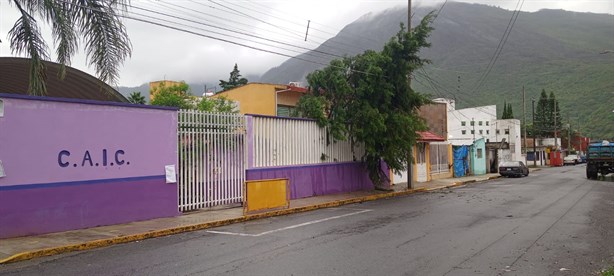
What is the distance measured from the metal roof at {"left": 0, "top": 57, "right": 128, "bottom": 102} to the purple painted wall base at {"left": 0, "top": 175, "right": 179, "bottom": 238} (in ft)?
10.4

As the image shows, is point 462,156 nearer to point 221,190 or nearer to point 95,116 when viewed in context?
point 221,190

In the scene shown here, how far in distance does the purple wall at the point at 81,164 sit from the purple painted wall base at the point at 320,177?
420 centimetres

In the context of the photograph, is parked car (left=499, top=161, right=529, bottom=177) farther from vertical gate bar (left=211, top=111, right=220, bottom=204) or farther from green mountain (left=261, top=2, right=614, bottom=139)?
vertical gate bar (left=211, top=111, right=220, bottom=204)

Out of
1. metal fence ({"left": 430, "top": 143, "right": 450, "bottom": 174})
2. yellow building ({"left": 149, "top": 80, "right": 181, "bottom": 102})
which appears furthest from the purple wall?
metal fence ({"left": 430, "top": 143, "right": 450, "bottom": 174})

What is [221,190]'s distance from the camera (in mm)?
15391

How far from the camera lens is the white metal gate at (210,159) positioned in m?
14.2

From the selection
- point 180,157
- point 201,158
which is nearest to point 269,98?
point 201,158

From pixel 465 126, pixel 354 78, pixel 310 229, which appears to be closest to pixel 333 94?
pixel 354 78

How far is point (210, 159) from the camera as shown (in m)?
15.0

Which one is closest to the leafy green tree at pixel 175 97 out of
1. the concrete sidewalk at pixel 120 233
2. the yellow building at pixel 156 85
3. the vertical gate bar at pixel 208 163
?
the yellow building at pixel 156 85

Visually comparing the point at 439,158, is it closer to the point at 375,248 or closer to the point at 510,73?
the point at 375,248

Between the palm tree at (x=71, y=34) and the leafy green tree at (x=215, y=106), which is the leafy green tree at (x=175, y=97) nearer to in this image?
the leafy green tree at (x=215, y=106)

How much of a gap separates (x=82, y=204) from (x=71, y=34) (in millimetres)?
3988

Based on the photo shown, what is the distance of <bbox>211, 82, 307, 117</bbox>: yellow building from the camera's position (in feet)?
89.0
